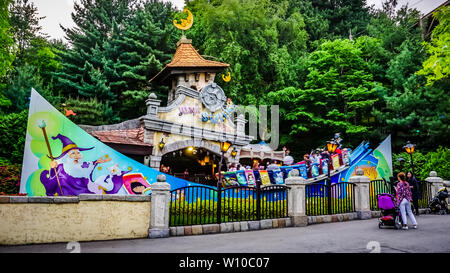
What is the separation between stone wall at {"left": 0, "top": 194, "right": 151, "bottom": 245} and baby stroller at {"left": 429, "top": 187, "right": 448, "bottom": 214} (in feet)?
42.1

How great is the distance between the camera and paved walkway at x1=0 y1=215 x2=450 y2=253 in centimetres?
638

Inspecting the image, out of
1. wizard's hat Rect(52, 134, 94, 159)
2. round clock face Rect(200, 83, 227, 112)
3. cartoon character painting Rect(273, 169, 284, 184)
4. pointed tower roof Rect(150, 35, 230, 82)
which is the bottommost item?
cartoon character painting Rect(273, 169, 284, 184)

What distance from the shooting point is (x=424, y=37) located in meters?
27.0

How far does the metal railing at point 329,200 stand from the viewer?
37.3 feet

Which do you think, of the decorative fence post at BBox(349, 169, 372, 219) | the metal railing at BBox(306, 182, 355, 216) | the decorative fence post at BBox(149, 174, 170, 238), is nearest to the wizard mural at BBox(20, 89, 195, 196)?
the decorative fence post at BBox(149, 174, 170, 238)

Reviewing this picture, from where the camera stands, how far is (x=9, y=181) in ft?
39.6

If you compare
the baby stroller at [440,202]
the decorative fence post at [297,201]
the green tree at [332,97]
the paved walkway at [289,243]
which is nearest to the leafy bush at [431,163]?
the green tree at [332,97]

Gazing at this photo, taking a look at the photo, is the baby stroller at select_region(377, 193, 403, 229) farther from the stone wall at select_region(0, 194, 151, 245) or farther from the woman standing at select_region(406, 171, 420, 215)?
the stone wall at select_region(0, 194, 151, 245)

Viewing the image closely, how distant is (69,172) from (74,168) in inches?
8.4

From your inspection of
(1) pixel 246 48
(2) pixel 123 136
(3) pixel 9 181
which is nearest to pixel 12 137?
(3) pixel 9 181

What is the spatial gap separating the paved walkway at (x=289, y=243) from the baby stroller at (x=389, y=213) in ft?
1.18

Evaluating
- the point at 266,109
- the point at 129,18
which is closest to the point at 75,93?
the point at 129,18

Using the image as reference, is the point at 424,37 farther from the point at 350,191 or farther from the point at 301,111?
the point at 350,191

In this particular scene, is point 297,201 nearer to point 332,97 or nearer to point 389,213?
point 389,213
